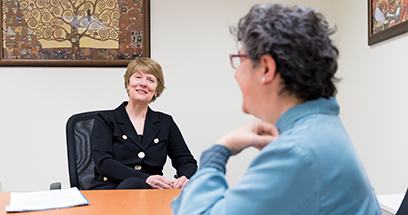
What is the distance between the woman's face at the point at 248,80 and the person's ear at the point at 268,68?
2cm

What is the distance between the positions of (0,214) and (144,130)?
1.03 metres

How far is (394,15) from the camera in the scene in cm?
233

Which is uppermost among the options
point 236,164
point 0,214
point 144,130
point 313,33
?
point 313,33

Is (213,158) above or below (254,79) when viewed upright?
below

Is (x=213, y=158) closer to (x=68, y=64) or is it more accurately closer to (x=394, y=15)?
(x=394, y=15)

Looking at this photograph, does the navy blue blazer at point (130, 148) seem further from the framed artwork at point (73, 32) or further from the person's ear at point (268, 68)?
the person's ear at point (268, 68)

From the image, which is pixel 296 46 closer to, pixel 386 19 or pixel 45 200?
pixel 45 200

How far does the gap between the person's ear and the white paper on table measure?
887 millimetres

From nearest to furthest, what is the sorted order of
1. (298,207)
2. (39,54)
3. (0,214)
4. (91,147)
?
1. (298,207)
2. (0,214)
3. (91,147)
4. (39,54)

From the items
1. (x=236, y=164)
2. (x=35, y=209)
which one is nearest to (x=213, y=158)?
(x=35, y=209)

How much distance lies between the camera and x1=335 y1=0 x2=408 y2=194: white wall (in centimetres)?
228

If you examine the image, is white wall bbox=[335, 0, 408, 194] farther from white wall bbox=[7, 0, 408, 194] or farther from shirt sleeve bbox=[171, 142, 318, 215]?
shirt sleeve bbox=[171, 142, 318, 215]

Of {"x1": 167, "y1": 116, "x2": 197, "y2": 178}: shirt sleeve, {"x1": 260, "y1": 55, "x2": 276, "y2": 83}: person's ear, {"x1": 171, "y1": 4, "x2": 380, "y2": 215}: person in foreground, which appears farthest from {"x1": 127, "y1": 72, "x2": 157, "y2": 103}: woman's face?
{"x1": 260, "y1": 55, "x2": 276, "y2": 83}: person's ear

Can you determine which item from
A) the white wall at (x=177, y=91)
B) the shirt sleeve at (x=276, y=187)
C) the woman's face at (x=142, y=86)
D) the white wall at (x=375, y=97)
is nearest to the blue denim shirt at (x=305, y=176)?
the shirt sleeve at (x=276, y=187)
